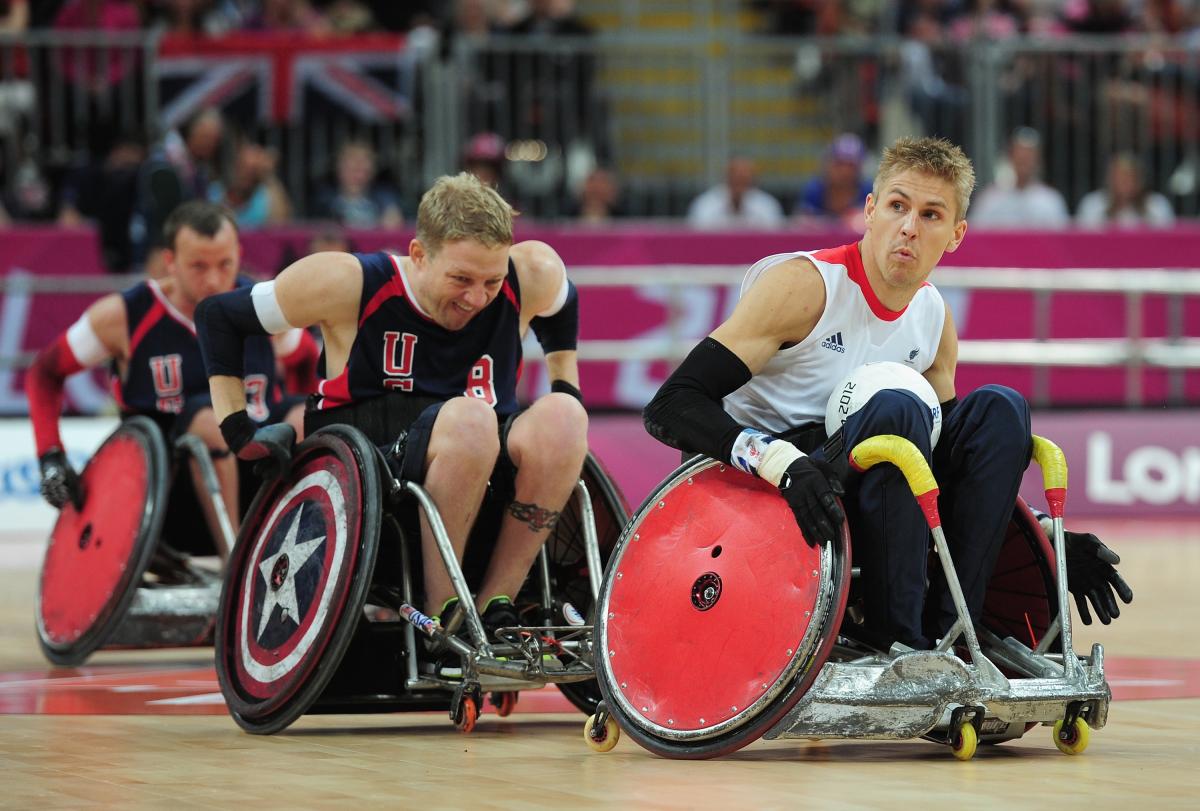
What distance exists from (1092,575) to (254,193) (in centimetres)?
926

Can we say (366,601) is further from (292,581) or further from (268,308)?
(268,308)

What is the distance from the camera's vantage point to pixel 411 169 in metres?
14.8

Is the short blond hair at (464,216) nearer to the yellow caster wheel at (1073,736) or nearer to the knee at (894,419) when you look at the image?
the knee at (894,419)

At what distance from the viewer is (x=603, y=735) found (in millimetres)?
5250

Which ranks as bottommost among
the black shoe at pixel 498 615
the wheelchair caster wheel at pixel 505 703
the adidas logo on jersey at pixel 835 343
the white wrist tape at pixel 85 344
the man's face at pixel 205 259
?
the wheelchair caster wheel at pixel 505 703

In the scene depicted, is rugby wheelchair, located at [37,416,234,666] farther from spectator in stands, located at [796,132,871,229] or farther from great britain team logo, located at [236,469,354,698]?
spectator in stands, located at [796,132,871,229]

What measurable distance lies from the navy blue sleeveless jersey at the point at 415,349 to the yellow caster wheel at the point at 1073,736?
1873 millimetres

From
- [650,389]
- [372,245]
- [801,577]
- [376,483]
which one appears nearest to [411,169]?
[372,245]

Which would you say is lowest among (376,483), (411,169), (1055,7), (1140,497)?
(1140,497)

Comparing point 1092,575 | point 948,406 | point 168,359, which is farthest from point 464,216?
point 168,359

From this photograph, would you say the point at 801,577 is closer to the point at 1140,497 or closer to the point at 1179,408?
the point at 1140,497

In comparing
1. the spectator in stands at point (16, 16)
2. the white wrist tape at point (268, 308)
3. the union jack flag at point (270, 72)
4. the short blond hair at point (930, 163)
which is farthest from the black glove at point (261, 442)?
the spectator in stands at point (16, 16)

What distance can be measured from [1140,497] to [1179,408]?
3.66 ft

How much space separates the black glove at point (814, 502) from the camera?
4734mm
